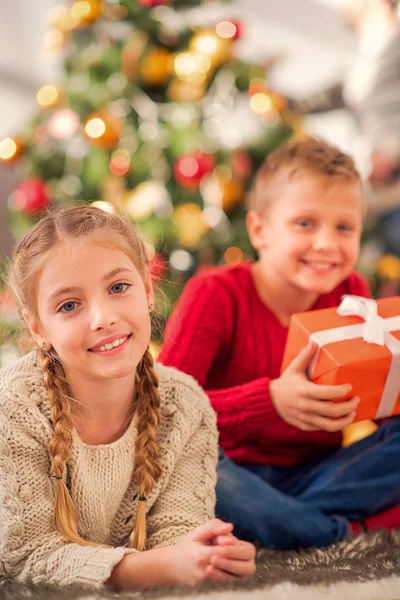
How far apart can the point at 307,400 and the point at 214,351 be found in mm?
227

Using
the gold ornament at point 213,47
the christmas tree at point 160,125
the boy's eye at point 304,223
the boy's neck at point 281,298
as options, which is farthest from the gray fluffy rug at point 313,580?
the gold ornament at point 213,47

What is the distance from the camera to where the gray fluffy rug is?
790mm

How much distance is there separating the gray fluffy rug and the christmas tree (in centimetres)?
87

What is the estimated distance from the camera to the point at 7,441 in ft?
2.79

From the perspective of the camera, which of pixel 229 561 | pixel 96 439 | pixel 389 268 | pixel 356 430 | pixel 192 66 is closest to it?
pixel 229 561

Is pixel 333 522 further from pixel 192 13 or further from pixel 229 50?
pixel 192 13

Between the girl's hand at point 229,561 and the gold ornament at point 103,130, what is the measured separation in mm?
1242

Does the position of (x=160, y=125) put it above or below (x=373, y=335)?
above

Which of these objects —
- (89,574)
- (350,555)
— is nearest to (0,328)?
(89,574)

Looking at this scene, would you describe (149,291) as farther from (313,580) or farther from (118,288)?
(313,580)

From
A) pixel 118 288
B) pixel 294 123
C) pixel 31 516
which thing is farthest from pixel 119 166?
pixel 31 516

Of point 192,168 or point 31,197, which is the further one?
point 31,197

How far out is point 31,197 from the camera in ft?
Result: 6.11

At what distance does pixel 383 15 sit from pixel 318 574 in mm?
1791
